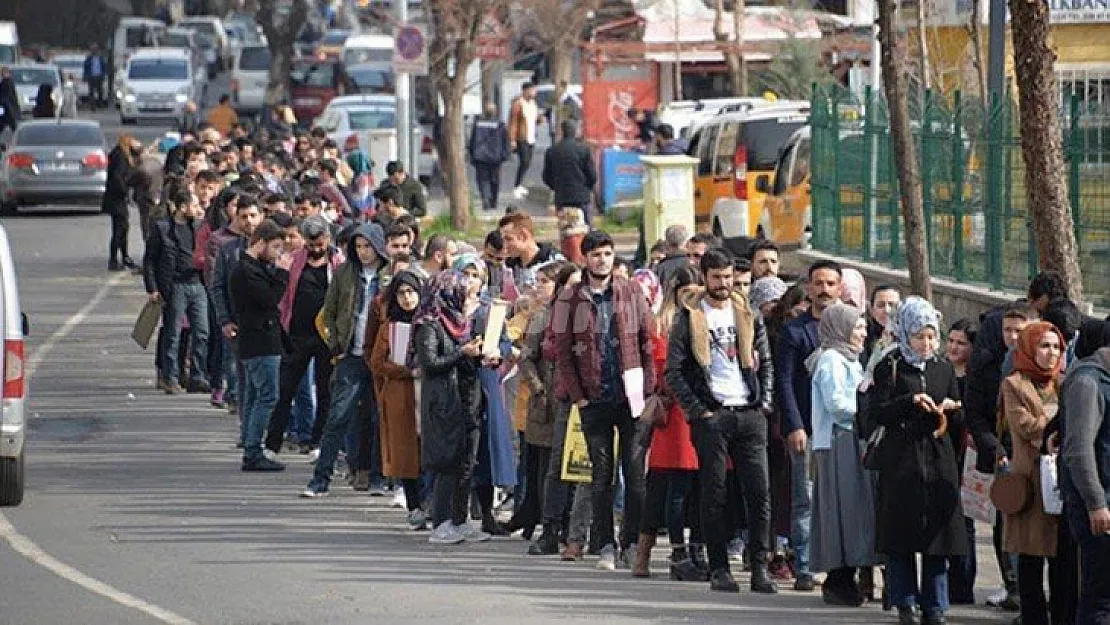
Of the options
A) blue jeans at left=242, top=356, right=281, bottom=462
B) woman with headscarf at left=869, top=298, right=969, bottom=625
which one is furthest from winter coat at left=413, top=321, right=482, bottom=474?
woman with headscarf at left=869, top=298, right=969, bottom=625

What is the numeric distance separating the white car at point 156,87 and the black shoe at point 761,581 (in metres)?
57.6

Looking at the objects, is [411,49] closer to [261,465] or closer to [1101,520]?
[261,465]

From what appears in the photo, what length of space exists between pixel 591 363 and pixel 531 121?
108 feet

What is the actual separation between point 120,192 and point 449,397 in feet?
63.3

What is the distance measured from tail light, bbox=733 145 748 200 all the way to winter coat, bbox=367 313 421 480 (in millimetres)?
15447

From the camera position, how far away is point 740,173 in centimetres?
3112

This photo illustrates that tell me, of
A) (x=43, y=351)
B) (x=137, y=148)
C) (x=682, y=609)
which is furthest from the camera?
(x=137, y=148)

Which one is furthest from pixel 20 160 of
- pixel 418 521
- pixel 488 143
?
pixel 418 521

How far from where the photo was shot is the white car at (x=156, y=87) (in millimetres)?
70000

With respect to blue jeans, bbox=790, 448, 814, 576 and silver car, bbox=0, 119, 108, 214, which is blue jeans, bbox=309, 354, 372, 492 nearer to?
blue jeans, bbox=790, 448, 814, 576

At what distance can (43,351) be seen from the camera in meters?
26.3

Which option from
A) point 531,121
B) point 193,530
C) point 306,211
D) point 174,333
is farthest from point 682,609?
point 531,121

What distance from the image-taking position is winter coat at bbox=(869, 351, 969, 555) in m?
11.9

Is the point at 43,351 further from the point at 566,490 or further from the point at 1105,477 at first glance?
the point at 1105,477
